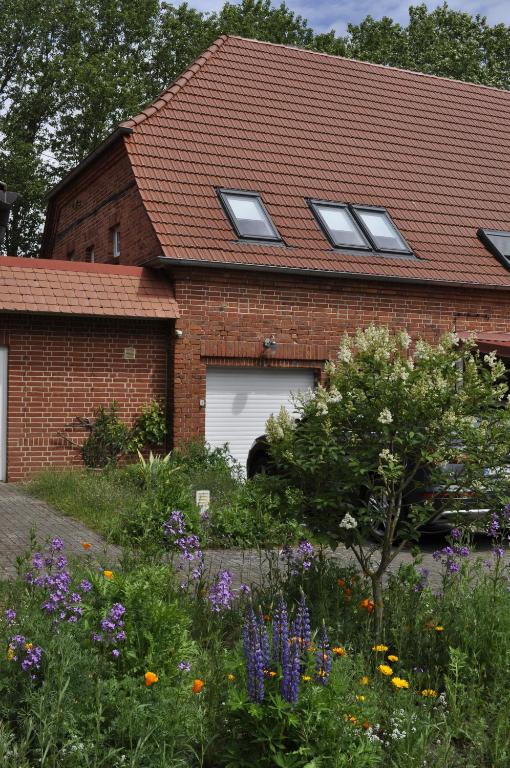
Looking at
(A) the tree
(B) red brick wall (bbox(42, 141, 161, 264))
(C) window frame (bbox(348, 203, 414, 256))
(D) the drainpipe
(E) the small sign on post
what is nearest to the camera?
(A) the tree

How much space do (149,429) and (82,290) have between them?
8.84 ft

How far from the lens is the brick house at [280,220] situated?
52.0 ft

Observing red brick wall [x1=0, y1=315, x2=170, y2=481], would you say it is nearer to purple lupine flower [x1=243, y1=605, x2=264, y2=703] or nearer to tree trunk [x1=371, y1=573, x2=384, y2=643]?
tree trunk [x1=371, y1=573, x2=384, y2=643]

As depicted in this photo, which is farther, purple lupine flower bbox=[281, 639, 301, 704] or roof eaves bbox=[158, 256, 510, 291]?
roof eaves bbox=[158, 256, 510, 291]

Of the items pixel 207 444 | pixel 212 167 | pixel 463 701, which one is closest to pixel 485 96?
pixel 212 167

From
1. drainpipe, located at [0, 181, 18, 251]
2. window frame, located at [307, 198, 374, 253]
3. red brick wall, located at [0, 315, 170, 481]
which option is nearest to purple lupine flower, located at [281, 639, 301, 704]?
drainpipe, located at [0, 181, 18, 251]

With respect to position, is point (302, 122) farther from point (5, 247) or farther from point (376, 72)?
point (5, 247)

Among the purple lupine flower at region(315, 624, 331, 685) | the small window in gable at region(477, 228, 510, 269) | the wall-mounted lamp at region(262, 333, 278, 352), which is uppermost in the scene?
the small window in gable at region(477, 228, 510, 269)

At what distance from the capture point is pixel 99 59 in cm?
3384

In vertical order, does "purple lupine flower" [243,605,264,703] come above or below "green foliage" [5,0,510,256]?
below

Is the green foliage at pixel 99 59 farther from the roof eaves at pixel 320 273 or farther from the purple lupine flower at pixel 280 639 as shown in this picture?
the purple lupine flower at pixel 280 639

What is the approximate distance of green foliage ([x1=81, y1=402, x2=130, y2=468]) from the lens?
49.0 feet

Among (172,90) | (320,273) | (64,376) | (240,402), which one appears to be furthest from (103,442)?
(172,90)

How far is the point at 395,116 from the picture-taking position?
21.7 metres
